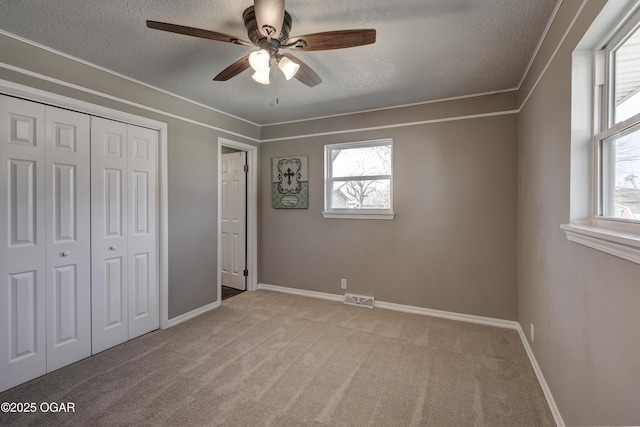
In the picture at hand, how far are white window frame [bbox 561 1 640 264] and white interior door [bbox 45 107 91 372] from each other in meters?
3.35

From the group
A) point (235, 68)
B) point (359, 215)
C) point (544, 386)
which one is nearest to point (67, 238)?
point (235, 68)

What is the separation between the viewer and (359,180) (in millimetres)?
3639

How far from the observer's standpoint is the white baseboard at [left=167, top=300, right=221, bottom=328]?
118 inches

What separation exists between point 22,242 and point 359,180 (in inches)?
126

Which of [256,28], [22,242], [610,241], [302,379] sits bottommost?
[302,379]

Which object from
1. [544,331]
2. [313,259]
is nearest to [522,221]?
[544,331]

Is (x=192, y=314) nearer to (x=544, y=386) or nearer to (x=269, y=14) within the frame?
(x=269, y=14)

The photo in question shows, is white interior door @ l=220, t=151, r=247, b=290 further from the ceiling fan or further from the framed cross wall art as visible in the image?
the ceiling fan

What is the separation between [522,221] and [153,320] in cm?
379

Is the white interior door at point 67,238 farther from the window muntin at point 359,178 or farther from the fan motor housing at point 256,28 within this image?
the window muntin at point 359,178

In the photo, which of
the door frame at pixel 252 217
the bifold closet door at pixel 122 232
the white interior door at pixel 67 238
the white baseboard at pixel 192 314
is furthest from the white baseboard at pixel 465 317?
the white interior door at pixel 67 238

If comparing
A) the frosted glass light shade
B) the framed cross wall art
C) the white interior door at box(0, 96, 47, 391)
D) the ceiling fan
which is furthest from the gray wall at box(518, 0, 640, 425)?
the white interior door at box(0, 96, 47, 391)

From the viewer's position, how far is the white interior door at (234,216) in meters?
4.14

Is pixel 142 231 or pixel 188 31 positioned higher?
pixel 188 31
